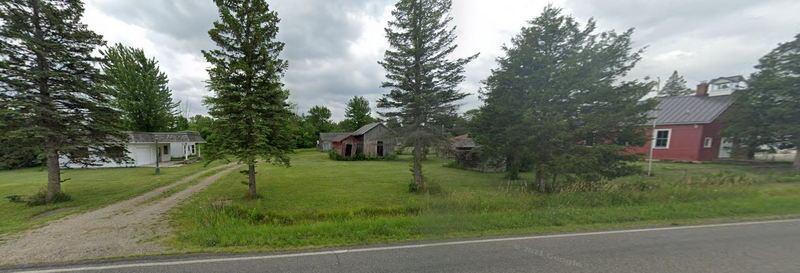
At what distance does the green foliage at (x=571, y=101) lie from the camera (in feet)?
31.2

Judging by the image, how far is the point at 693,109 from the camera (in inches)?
789

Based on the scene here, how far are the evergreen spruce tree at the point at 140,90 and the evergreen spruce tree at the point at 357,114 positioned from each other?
107 ft

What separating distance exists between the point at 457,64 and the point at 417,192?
625 centimetres

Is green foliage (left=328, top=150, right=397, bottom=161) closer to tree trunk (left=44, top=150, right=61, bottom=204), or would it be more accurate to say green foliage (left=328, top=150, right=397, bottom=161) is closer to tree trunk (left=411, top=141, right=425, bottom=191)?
tree trunk (left=411, top=141, right=425, bottom=191)

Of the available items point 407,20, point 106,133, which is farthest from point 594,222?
point 106,133

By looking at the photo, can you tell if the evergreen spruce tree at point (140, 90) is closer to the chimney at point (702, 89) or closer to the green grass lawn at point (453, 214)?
the green grass lawn at point (453, 214)

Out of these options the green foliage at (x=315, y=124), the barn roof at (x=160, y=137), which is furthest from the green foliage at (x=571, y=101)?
the green foliage at (x=315, y=124)

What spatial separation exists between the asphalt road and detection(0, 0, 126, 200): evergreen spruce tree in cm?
838

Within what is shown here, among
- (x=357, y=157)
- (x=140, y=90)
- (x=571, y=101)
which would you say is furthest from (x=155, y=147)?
(x=571, y=101)

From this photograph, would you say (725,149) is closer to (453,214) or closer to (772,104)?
(772,104)

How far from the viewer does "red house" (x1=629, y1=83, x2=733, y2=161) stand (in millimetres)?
18609

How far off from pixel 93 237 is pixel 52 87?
7.95 meters

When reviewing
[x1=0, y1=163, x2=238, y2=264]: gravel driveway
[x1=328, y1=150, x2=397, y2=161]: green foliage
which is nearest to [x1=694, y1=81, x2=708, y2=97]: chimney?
[x1=328, y1=150, x2=397, y2=161]: green foliage

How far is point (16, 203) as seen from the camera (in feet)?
29.2
